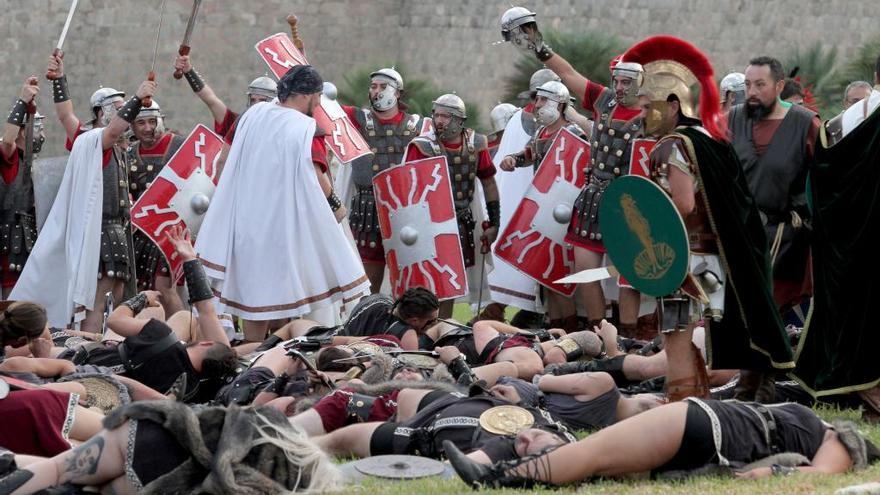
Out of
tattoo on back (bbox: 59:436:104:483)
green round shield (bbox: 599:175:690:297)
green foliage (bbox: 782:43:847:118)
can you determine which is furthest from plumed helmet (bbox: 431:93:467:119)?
green foliage (bbox: 782:43:847:118)

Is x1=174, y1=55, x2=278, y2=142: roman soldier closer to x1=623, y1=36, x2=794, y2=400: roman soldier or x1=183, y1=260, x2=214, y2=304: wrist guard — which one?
x1=183, y1=260, x2=214, y2=304: wrist guard

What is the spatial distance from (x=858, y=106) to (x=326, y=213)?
2.76 meters

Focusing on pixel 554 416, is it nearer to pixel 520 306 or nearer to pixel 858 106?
pixel 858 106

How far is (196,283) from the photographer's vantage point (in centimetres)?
810

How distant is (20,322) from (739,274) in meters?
2.89

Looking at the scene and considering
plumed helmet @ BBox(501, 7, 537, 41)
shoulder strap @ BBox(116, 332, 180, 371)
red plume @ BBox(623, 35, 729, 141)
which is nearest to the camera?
red plume @ BBox(623, 35, 729, 141)

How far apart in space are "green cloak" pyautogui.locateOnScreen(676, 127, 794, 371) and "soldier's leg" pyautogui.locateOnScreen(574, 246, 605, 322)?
3062mm

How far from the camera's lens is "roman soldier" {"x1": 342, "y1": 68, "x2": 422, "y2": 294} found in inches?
435

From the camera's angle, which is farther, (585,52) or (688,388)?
(585,52)

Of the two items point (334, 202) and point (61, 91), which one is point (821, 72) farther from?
point (334, 202)

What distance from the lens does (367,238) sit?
11023 millimetres

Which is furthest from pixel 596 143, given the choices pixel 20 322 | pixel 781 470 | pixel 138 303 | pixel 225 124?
pixel 781 470

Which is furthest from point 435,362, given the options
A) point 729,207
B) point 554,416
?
point 729,207

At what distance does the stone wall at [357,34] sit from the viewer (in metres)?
30.8
